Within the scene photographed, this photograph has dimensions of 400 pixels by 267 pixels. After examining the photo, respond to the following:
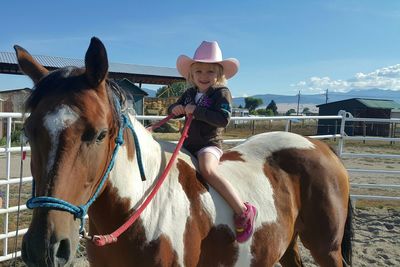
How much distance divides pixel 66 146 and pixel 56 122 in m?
0.10

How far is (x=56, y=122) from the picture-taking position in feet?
5.04

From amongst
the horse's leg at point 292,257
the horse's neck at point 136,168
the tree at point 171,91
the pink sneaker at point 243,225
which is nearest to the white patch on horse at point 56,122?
the horse's neck at point 136,168

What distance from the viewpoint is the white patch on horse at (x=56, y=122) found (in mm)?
1511

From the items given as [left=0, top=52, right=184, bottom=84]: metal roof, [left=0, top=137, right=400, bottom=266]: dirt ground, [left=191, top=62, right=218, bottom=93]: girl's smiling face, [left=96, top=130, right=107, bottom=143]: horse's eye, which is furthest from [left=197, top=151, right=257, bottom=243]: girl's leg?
[left=0, top=52, right=184, bottom=84]: metal roof

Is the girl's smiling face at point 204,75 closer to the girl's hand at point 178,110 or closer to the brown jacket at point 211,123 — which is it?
the brown jacket at point 211,123

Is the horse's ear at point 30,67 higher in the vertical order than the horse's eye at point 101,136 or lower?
higher

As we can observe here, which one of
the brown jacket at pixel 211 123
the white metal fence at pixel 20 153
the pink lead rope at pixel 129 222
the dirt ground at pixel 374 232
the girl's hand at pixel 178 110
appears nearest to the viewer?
the pink lead rope at pixel 129 222

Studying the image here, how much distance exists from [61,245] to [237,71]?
1.78 metres

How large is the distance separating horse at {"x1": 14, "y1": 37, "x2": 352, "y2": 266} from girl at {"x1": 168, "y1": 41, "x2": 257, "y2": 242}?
0.08 metres

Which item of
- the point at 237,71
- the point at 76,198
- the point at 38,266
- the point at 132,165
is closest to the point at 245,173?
the point at 237,71

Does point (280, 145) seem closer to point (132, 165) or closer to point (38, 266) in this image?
point (132, 165)

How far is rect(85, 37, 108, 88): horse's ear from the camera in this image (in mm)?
1633

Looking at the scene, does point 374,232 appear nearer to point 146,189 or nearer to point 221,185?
point 221,185

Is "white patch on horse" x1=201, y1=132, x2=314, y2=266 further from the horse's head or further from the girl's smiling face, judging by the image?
the horse's head
